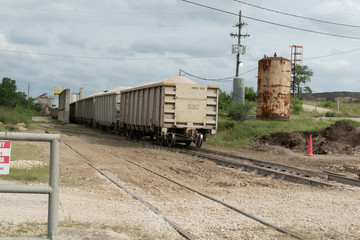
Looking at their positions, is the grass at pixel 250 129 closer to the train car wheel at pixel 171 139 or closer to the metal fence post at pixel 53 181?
the train car wheel at pixel 171 139

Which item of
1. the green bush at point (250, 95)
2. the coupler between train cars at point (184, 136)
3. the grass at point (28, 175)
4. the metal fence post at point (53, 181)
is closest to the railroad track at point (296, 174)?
the coupler between train cars at point (184, 136)

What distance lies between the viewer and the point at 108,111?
109 feet

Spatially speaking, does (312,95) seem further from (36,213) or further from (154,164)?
(36,213)

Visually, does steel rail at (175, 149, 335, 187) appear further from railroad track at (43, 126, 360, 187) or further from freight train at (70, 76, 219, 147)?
freight train at (70, 76, 219, 147)

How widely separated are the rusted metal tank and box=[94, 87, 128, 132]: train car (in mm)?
10615

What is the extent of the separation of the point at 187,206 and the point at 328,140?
15323 millimetres

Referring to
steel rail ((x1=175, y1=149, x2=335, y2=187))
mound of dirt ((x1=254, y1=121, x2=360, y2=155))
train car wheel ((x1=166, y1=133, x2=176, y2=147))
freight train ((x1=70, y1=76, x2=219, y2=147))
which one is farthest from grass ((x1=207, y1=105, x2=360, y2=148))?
steel rail ((x1=175, y1=149, x2=335, y2=187))

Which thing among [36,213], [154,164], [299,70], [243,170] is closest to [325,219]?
[36,213]

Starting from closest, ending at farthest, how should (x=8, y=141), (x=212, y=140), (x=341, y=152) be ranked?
1. (x=8, y=141)
2. (x=341, y=152)
3. (x=212, y=140)

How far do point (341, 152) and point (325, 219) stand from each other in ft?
42.8

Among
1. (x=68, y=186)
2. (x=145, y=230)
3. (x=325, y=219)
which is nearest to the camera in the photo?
(x=145, y=230)

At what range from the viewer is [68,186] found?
944 cm

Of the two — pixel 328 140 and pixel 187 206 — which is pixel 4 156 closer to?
pixel 187 206

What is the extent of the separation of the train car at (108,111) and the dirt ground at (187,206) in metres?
17.3
